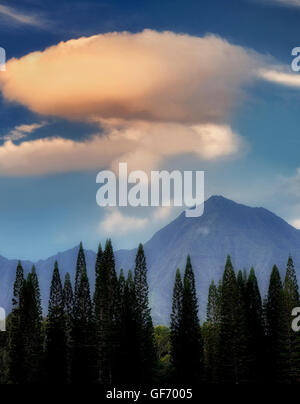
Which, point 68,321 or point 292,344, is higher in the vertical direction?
point 68,321

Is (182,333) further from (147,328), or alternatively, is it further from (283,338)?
(283,338)

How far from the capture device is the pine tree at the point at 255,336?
3509 inches

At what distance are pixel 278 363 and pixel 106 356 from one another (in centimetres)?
2111

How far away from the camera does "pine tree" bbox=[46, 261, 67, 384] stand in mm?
86375

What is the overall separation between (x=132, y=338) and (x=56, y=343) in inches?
371

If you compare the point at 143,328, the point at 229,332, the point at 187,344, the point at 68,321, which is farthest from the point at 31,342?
the point at 229,332

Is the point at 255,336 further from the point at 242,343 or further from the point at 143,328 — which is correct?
the point at 143,328

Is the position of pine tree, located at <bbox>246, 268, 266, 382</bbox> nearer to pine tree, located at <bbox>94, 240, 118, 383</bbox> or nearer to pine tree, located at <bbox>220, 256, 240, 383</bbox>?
pine tree, located at <bbox>220, 256, 240, 383</bbox>

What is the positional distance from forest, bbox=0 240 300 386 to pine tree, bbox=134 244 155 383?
130 millimetres

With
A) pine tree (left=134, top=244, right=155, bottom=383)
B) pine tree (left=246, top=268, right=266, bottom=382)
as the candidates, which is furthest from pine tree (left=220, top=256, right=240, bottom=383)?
pine tree (left=134, top=244, right=155, bottom=383)

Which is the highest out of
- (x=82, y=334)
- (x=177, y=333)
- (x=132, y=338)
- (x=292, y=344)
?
(x=177, y=333)

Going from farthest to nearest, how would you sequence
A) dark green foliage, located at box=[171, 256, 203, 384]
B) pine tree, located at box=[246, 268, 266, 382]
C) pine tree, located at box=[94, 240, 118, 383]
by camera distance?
dark green foliage, located at box=[171, 256, 203, 384], pine tree, located at box=[246, 268, 266, 382], pine tree, located at box=[94, 240, 118, 383]

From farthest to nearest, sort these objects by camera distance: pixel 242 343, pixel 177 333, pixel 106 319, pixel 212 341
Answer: pixel 212 341
pixel 177 333
pixel 242 343
pixel 106 319

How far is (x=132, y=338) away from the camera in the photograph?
8775 centimetres
